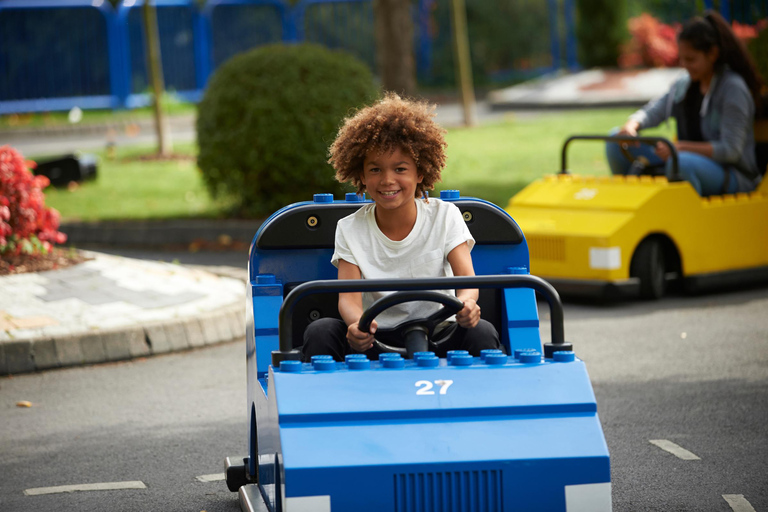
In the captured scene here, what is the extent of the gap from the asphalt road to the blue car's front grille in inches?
48.6

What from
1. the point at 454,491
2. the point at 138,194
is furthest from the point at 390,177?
the point at 138,194

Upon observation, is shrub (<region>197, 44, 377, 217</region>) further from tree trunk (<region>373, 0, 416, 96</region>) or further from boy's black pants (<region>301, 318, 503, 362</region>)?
boy's black pants (<region>301, 318, 503, 362</region>)

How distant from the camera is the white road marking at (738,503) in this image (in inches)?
147

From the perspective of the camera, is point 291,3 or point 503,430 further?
point 291,3

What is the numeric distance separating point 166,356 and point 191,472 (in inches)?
83.6

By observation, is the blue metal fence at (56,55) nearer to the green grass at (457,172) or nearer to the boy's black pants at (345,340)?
the green grass at (457,172)

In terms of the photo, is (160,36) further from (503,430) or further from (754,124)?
(503,430)

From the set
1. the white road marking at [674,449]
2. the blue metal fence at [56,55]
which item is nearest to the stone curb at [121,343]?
the white road marking at [674,449]

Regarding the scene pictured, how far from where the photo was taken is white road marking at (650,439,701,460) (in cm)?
434

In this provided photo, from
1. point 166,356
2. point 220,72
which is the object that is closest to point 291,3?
point 220,72

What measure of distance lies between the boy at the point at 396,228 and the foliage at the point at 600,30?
71.3 ft

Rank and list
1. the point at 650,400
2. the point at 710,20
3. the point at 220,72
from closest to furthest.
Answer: the point at 650,400, the point at 710,20, the point at 220,72

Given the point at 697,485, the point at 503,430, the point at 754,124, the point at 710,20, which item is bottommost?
the point at 697,485

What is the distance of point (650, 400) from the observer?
516 centimetres
